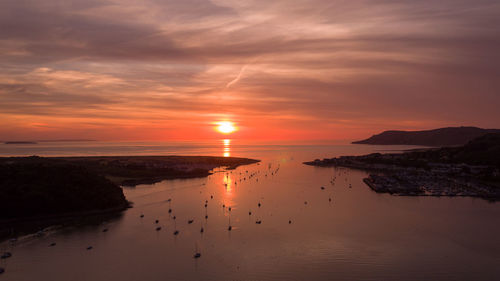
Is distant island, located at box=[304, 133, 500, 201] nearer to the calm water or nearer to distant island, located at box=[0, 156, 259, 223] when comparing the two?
the calm water

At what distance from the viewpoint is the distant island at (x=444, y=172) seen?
191 ft

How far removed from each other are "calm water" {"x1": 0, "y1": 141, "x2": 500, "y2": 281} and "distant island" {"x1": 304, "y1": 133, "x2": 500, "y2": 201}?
787cm

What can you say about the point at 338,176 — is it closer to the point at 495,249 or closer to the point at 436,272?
the point at 495,249

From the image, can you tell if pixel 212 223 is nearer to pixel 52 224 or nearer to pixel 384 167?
pixel 52 224

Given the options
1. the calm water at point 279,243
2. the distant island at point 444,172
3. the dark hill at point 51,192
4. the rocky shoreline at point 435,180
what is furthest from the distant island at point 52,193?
the distant island at point 444,172

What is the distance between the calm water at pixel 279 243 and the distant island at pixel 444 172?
787 centimetres

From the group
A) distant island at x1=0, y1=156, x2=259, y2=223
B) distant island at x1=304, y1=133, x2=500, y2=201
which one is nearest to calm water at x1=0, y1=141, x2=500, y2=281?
distant island at x1=0, y1=156, x2=259, y2=223

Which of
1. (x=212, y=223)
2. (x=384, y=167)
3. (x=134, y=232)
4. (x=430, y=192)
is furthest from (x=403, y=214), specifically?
(x=384, y=167)

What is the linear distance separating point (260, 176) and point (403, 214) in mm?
42798

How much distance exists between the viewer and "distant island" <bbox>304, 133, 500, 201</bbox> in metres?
58.2

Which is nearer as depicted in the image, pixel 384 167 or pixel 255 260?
pixel 255 260

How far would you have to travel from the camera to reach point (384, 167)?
9619 centimetres

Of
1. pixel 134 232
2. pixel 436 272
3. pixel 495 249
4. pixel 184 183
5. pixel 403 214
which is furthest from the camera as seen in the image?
pixel 184 183

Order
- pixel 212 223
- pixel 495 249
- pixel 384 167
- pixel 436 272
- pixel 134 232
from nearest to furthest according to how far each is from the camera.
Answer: pixel 436 272, pixel 495 249, pixel 134 232, pixel 212 223, pixel 384 167
